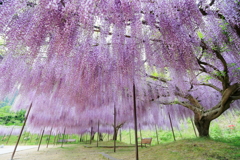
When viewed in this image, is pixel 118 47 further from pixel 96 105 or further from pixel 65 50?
pixel 96 105

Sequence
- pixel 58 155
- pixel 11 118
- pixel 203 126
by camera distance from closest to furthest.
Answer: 1. pixel 203 126
2. pixel 58 155
3. pixel 11 118

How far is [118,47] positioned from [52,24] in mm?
1532

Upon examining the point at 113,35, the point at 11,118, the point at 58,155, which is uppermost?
the point at 11,118

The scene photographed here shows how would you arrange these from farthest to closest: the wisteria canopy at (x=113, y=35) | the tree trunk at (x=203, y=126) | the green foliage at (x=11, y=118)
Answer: the green foliage at (x=11, y=118), the tree trunk at (x=203, y=126), the wisteria canopy at (x=113, y=35)

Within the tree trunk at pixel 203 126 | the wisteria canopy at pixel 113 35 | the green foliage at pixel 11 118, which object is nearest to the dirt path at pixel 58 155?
the wisteria canopy at pixel 113 35

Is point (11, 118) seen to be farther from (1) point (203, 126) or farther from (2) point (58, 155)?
(1) point (203, 126)

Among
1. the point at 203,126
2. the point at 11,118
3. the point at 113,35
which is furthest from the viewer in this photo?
the point at 11,118

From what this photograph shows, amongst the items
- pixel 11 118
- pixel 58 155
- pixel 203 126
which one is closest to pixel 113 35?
pixel 203 126

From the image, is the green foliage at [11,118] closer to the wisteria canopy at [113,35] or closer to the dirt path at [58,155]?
the dirt path at [58,155]

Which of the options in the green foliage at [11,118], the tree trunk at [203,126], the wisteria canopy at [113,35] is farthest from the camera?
the green foliage at [11,118]

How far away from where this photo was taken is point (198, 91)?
6.88 meters

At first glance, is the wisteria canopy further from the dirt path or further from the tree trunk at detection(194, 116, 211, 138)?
the dirt path

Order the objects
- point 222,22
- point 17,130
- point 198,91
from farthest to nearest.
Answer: point 17,130 → point 198,91 → point 222,22

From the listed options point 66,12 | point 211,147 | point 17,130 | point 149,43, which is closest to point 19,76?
point 66,12
